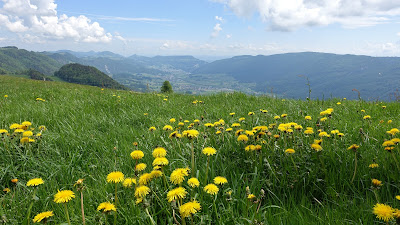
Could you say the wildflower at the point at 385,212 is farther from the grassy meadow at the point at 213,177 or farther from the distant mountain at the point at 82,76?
the distant mountain at the point at 82,76

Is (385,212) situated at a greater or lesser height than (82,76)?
greater

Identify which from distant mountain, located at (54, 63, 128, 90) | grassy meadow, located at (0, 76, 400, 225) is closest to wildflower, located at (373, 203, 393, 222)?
grassy meadow, located at (0, 76, 400, 225)

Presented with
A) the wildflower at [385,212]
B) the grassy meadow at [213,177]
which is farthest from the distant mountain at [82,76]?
the wildflower at [385,212]

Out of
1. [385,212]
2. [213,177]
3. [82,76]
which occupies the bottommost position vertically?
[82,76]

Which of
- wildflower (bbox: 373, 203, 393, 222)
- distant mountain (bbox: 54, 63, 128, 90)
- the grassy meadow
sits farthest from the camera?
distant mountain (bbox: 54, 63, 128, 90)

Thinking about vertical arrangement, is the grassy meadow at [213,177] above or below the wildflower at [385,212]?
below

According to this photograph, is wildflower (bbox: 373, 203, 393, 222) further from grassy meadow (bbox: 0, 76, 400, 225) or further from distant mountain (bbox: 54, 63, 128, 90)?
distant mountain (bbox: 54, 63, 128, 90)

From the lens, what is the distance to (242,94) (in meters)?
8.48

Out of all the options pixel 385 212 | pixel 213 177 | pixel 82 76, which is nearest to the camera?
pixel 385 212

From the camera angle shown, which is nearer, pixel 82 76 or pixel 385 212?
pixel 385 212

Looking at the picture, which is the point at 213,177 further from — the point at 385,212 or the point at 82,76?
the point at 82,76

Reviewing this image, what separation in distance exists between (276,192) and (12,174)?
300 centimetres

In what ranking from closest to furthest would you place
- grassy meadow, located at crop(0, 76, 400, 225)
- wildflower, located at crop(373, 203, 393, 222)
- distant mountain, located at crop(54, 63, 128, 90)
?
wildflower, located at crop(373, 203, 393, 222), grassy meadow, located at crop(0, 76, 400, 225), distant mountain, located at crop(54, 63, 128, 90)

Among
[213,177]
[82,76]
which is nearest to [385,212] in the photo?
[213,177]
